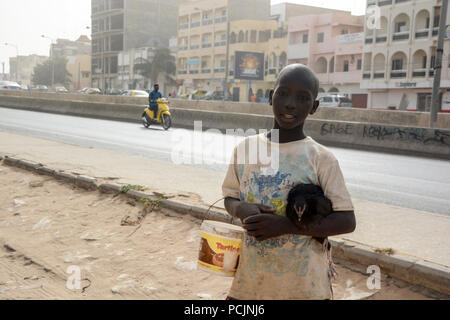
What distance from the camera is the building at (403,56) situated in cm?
4094

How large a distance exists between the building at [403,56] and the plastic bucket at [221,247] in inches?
1595

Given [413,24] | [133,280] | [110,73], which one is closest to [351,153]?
[133,280]

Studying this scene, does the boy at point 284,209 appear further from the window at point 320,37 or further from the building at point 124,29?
the building at point 124,29

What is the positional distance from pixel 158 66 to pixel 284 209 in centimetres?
7483

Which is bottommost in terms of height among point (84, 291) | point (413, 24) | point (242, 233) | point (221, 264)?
point (84, 291)

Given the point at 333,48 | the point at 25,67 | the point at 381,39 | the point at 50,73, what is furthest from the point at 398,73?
the point at 25,67

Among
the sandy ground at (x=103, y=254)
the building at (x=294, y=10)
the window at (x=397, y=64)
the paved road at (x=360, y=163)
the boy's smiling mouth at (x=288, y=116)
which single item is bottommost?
the sandy ground at (x=103, y=254)

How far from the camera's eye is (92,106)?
27469 millimetres

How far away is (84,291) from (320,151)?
8.42ft

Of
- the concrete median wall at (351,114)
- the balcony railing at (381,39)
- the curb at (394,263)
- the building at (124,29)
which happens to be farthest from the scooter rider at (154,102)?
the building at (124,29)

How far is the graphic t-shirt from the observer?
1850 millimetres

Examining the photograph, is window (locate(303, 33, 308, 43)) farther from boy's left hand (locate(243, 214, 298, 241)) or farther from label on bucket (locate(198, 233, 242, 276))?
boy's left hand (locate(243, 214, 298, 241))

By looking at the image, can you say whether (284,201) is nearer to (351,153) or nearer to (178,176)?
(178,176)

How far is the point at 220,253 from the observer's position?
201 centimetres
